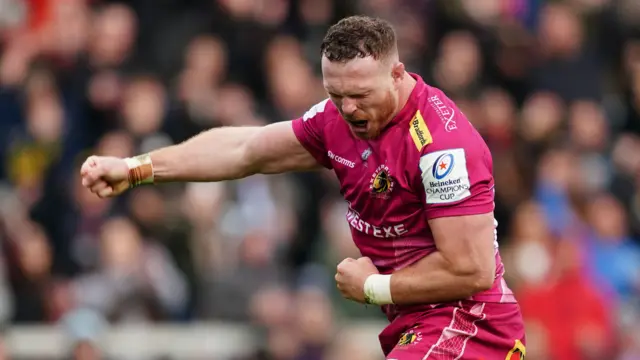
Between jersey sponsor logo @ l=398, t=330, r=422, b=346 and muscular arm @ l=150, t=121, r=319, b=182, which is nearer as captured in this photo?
jersey sponsor logo @ l=398, t=330, r=422, b=346

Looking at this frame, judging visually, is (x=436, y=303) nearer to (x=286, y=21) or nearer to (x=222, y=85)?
(x=222, y=85)

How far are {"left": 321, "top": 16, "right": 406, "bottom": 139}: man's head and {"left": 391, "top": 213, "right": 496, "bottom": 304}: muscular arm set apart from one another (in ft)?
2.19

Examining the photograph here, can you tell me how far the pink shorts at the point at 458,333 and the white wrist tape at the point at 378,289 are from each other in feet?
0.78

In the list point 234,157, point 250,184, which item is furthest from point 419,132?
point 250,184

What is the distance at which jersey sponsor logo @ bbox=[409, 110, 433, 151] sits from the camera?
23.1 feet

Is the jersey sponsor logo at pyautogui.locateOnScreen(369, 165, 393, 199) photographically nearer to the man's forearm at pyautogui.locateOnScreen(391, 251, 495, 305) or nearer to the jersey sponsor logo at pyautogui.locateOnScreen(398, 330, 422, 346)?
the man's forearm at pyautogui.locateOnScreen(391, 251, 495, 305)

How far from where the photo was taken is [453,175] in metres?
6.98

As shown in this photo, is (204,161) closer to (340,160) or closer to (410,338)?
(340,160)

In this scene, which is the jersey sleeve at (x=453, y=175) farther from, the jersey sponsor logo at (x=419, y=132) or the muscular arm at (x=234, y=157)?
the muscular arm at (x=234, y=157)

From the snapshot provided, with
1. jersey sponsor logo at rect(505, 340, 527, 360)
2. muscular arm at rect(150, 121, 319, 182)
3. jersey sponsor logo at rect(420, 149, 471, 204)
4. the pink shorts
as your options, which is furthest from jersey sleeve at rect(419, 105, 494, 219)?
muscular arm at rect(150, 121, 319, 182)

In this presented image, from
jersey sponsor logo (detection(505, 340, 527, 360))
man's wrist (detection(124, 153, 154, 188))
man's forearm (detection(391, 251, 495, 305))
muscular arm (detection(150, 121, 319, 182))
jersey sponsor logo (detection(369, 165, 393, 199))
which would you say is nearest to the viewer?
man's forearm (detection(391, 251, 495, 305))

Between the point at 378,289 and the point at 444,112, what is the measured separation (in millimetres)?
994

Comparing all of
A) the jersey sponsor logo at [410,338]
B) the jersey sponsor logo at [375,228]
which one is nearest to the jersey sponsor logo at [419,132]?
the jersey sponsor logo at [375,228]

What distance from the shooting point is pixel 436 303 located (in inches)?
287
